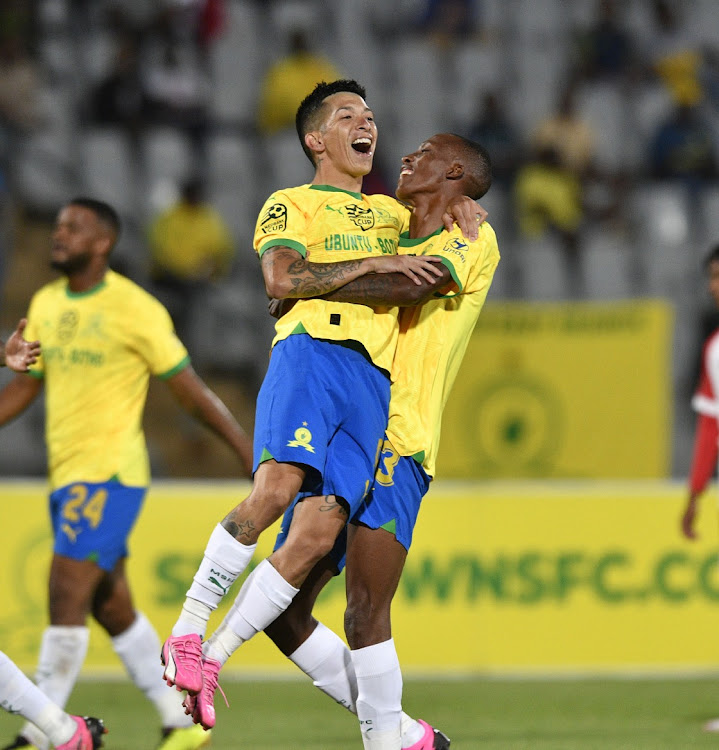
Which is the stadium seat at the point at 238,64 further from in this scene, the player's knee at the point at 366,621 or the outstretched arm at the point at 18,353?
the player's knee at the point at 366,621

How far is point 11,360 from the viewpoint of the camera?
192 inches

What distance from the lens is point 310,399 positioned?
4551mm

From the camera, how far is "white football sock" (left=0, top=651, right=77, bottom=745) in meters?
4.84

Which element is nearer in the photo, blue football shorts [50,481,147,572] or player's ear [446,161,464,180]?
player's ear [446,161,464,180]

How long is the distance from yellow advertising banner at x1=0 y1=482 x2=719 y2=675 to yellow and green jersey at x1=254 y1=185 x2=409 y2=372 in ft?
12.5

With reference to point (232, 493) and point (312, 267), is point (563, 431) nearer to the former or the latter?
point (232, 493)

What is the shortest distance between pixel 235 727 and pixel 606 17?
9890 mm

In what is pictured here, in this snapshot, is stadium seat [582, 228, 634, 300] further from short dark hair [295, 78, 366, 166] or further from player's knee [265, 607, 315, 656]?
player's knee [265, 607, 315, 656]

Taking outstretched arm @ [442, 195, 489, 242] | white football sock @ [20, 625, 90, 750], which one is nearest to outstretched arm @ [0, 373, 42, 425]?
white football sock @ [20, 625, 90, 750]

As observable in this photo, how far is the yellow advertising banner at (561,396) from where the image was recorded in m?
9.37

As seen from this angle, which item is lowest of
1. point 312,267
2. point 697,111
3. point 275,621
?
point 275,621

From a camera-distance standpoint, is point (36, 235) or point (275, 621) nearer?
point (275, 621)

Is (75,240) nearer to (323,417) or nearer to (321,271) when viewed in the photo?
(321,271)

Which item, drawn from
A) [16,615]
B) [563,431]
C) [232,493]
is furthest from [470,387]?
[16,615]
